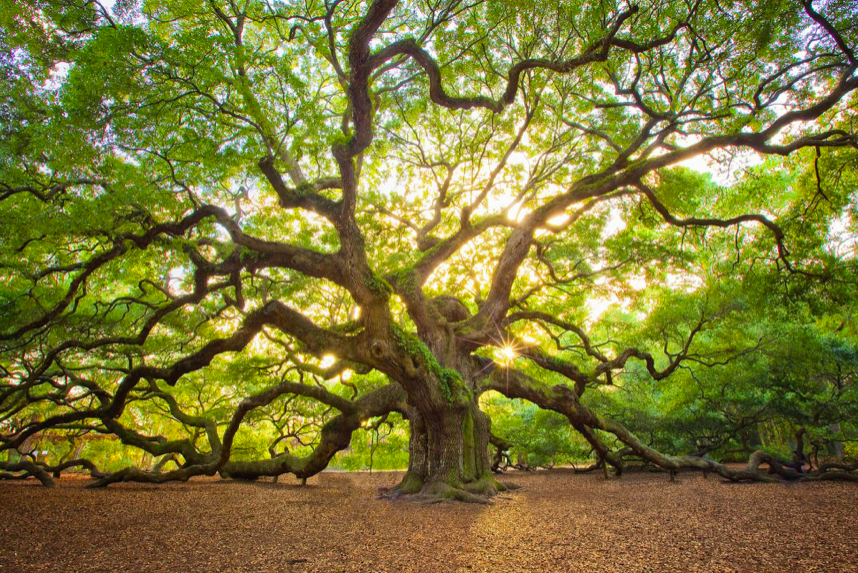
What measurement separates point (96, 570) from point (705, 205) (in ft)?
43.3

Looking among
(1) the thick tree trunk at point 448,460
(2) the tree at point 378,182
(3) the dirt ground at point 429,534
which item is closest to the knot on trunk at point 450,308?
(2) the tree at point 378,182

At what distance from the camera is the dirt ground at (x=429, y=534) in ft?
8.91

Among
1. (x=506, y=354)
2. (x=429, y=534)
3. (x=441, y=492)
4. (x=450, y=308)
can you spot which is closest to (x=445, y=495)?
(x=441, y=492)

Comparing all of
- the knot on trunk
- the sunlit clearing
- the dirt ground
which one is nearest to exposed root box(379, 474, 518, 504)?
the dirt ground

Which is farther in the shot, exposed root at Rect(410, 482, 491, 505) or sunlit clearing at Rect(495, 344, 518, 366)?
sunlit clearing at Rect(495, 344, 518, 366)

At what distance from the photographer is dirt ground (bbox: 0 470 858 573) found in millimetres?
2717

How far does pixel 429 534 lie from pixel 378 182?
7.38 metres

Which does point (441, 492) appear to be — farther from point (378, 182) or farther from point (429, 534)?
point (378, 182)

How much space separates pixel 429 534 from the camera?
3693 mm

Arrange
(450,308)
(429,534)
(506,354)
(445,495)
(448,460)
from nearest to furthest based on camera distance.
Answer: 1. (429,534)
2. (445,495)
3. (448,460)
4. (506,354)
5. (450,308)

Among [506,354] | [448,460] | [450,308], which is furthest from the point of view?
[450,308]

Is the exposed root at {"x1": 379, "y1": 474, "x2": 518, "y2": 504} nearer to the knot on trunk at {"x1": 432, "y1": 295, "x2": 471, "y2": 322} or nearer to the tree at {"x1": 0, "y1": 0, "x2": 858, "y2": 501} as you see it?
the tree at {"x1": 0, "y1": 0, "x2": 858, "y2": 501}

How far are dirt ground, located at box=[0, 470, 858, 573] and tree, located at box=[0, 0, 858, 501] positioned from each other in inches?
58.6

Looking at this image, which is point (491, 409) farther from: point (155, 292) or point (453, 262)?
point (155, 292)
